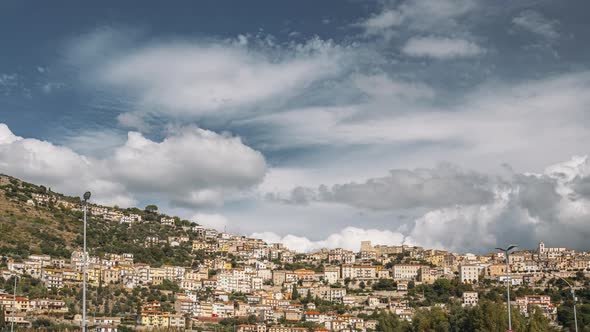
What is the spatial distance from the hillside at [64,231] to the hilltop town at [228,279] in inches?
13.8

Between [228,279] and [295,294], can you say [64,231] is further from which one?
[295,294]

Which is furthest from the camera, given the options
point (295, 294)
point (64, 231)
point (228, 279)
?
point (228, 279)

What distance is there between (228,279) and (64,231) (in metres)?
32.5

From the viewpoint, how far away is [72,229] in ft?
444

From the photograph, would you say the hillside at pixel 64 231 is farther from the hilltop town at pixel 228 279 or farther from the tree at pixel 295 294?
the tree at pixel 295 294

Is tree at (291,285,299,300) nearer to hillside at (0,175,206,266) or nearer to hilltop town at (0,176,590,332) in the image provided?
hilltop town at (0,176,590,332)

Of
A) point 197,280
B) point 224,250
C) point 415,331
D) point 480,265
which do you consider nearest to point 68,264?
point 197,280

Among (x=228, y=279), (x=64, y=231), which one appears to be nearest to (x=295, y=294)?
(x=228, y=279)

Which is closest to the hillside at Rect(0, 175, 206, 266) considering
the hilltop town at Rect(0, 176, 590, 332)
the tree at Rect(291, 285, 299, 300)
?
the hilltop town at Rect(0, 176, 590, 332)

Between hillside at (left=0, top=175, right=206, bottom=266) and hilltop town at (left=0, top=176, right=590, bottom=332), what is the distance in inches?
13.8

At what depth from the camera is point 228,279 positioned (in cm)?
14388

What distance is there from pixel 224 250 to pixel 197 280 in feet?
121

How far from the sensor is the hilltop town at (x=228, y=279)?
100 metres

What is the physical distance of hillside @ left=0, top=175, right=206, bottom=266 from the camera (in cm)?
12075
